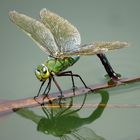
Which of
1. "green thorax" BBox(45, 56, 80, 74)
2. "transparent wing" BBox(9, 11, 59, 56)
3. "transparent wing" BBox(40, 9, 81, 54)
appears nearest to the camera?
"green thorax" BBox(45, 56, 80, 74)

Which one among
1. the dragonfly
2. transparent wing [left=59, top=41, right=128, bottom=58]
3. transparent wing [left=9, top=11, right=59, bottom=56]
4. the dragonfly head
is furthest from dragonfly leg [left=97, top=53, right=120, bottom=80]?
the dragonfly head

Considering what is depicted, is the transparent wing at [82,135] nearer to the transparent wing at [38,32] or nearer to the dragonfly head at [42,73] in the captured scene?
the dragonfly head at [42,73]

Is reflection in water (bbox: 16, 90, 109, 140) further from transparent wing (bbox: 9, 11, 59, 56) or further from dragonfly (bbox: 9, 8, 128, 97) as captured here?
transparent wing (bbox: 9, 11, 59, 56)

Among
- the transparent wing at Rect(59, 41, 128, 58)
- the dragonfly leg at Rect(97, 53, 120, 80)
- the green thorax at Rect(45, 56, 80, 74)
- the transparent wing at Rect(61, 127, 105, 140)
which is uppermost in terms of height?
the transparent wing at Rect(59, 41, 128, 58)

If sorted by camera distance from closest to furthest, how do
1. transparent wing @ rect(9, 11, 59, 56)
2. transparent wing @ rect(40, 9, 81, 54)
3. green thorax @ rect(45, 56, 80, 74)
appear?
green thorax @ rect(45, 56, 80, 74)
transparent wing @ rect(9, 11, 59, 56)
transparent wing @ rect(40, 9, 81, 54)

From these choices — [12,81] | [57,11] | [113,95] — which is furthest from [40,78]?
[57,11]

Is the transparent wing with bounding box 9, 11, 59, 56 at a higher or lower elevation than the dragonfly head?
higher

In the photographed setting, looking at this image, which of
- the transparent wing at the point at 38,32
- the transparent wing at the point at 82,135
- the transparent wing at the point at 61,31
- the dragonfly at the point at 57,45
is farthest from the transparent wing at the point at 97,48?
the transparent wing at the point at 82,135
